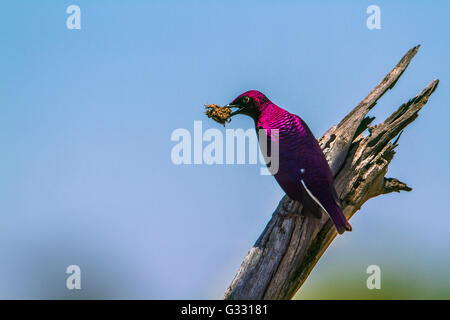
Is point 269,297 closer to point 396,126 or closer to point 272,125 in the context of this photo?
point 272,125

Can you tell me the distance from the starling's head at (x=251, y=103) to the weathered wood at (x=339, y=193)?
3.07 feet

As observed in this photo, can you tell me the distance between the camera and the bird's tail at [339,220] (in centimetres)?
481

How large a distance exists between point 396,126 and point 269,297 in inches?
98.8

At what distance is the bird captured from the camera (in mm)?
4930

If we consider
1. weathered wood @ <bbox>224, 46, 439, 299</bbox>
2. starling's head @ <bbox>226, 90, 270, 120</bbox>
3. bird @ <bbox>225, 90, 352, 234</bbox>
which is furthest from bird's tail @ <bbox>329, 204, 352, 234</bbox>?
starling's head @ <bbox>226, 90, 270, 120</bbox>

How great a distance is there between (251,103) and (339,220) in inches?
64.7

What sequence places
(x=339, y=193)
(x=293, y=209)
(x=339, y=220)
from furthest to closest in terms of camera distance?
1. (x=339, y=193)
2. (x=293, y=209)
3. (x=339, y=220)

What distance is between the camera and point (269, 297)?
5090 mm

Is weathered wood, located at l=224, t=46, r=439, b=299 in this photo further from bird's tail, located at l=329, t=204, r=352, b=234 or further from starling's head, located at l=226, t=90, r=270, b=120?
starling's head, located at l=226, t=90, r=270, b=120

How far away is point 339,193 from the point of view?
5.48 m

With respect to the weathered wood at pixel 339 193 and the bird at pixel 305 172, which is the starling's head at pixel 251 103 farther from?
the weathered wood at pixel 339 193

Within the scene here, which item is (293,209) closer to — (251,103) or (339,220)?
(339,220)

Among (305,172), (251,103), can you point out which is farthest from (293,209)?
(251,103)
